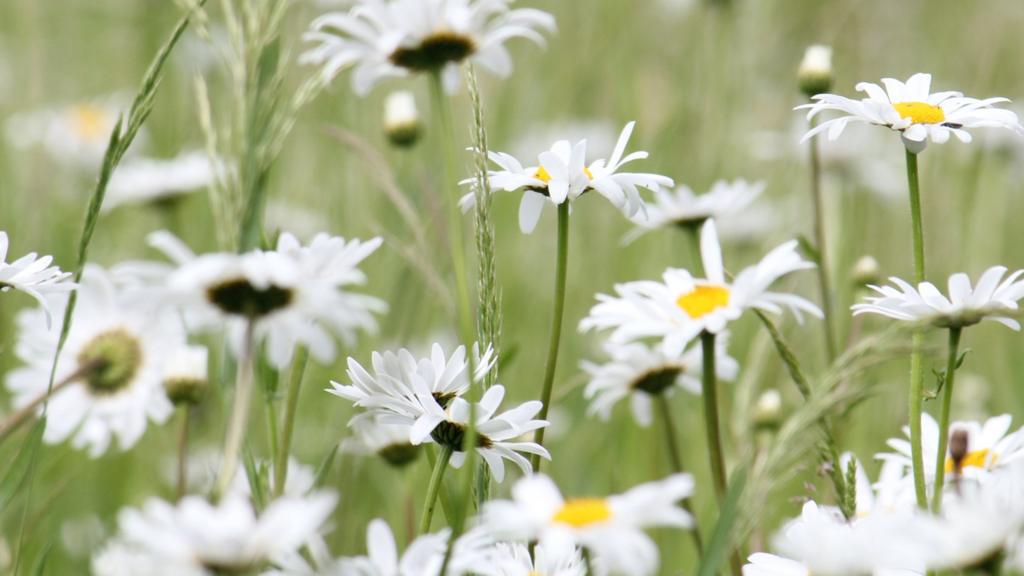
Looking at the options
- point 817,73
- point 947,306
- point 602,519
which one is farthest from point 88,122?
point 602,519

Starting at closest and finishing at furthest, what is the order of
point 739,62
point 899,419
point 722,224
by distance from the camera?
point 899,419
point 722,224
point 739,62

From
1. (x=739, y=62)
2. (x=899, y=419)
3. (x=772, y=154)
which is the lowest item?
(x=899, y=419)

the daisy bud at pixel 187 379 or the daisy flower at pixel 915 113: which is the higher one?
the daisy flower at pixel 915 113

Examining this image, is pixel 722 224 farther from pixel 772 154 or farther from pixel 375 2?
pixel 375 2

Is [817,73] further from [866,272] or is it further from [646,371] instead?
[646,371]

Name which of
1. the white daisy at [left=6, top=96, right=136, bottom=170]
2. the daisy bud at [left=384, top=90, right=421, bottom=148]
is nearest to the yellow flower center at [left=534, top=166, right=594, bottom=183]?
the daisy bud at [left=384, top=90, right=421, bottom=148]

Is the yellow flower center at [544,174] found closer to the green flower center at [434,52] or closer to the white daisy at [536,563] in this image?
the green flower center at [434,52]


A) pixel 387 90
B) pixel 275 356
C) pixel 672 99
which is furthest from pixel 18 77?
pixel 275 356

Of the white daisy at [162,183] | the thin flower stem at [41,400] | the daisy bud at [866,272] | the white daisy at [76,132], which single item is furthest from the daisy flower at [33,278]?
the white daisy at [76,132]
